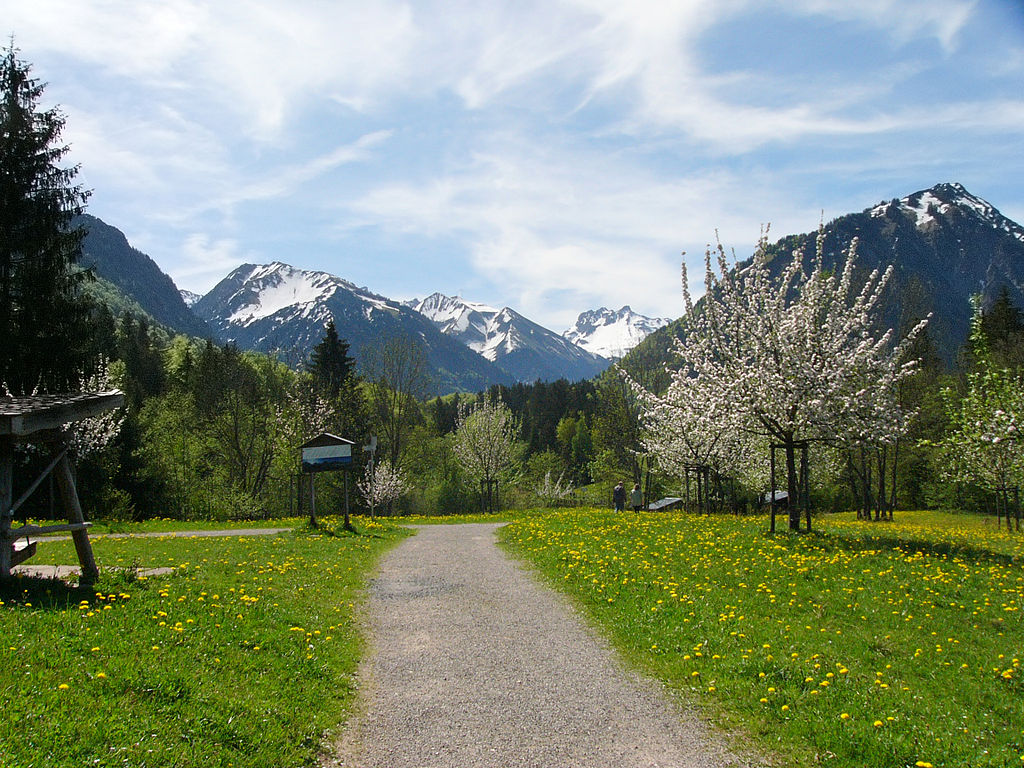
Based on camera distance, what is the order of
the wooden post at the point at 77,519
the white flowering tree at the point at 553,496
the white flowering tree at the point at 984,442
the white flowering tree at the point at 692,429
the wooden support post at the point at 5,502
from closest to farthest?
1. the wooden support post at the point at 5,502
2. the wooden post at the point at 77,519
3. the white flowering tree at the point at 692,429
4. the white flowering tree at the point at 984,442
5. the white flowering tree at the point at 553,496

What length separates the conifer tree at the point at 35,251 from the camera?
22.5m

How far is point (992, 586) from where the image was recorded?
12188 millimetres

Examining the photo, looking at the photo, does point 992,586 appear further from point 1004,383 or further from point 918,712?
point 1004,383

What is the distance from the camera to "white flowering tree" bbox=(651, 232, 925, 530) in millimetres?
17703

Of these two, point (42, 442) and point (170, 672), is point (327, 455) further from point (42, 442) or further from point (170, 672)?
point (170, 672)

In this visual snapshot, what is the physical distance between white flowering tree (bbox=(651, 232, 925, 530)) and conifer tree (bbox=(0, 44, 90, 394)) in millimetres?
23077

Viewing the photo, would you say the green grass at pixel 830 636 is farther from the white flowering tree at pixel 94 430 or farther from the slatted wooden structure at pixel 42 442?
the white flowering tree at pixel 94 430

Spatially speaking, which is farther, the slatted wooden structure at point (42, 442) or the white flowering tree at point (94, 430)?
the white flowering tree at point (94, 430)

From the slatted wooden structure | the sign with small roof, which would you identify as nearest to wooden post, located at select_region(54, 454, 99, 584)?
the slatted wooden structure

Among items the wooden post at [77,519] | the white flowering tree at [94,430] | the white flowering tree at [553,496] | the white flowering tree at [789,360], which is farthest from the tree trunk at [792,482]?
the white flowering tree at [553,496]

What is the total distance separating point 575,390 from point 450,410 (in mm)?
29503

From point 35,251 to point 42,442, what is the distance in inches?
706

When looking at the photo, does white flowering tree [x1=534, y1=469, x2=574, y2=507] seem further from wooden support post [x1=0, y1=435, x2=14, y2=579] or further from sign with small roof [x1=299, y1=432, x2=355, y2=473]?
wooden support post [x1=0, y1=435, x2=14, y2=579]

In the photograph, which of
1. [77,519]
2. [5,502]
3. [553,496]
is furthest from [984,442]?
[553,496]
